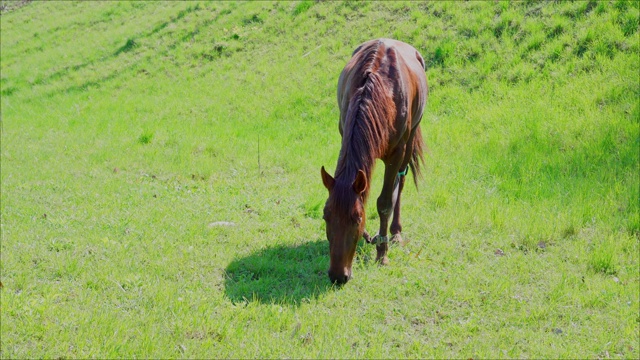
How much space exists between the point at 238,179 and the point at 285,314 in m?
4.71

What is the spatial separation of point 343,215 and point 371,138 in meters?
0.79

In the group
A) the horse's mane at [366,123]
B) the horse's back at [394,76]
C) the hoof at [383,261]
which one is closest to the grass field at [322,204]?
the hoof at [383,261]

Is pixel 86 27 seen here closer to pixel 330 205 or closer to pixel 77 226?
pixel 77 226

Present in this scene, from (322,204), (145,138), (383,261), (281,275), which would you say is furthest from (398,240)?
(145,138)

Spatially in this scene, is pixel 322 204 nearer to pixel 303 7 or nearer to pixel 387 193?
pixel 387 193

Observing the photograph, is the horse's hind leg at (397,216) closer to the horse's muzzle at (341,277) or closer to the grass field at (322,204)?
the grass field at (322,204)

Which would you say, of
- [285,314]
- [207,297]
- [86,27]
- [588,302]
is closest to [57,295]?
[207,297]

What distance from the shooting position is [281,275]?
18.9 feet

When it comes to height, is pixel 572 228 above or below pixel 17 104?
above

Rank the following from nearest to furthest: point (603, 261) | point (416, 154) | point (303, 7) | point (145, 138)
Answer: point (603, 261) < point (416, 154) < point (145, 138) < point (303, 7)

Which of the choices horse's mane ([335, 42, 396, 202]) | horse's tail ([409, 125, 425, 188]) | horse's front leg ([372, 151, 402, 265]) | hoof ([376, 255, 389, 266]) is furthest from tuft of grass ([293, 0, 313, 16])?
hoof ([376, 255, 389, 266])

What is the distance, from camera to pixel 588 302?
5066mm

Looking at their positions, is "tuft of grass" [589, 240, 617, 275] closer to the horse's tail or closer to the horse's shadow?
the horse's tail

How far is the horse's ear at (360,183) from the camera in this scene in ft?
15.6
